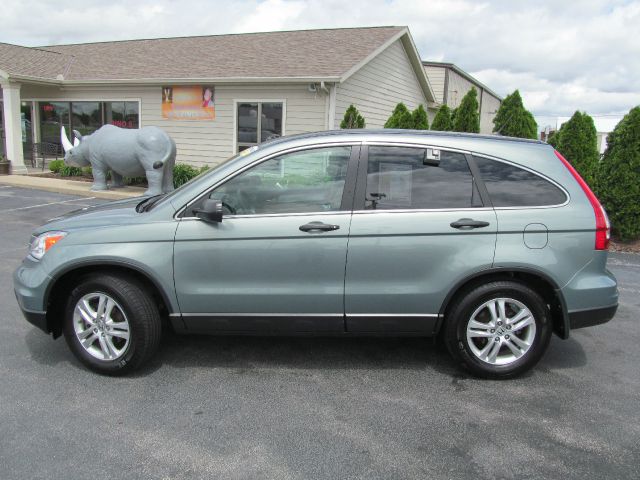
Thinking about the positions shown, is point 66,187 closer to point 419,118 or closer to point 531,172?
point 419,118

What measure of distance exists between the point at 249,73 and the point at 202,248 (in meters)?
11.3

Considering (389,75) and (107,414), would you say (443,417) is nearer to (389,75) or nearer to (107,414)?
(107,414)

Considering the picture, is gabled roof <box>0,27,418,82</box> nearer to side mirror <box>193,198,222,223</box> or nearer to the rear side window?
the rear side window

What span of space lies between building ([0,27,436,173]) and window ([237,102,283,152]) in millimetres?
28

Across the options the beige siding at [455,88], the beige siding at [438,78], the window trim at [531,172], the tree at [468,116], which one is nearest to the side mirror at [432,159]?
the window trim at [531,172]

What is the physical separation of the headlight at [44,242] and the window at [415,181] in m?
2.25

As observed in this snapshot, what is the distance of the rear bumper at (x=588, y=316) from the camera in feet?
11.9

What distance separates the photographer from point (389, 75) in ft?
54.2

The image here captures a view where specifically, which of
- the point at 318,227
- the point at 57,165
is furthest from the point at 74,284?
the point at 57,165

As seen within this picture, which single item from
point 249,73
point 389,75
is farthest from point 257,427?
point 389,75

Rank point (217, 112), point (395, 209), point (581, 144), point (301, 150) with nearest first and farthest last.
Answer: point (395, 209) → point (301, 150) → point (581, 144) → point (217, 112)

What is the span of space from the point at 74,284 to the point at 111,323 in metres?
0.44

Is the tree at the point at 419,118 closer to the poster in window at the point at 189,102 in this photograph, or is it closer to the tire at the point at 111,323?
Answer: the poster in window at the point at 189,102

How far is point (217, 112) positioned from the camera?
14.6 metres
